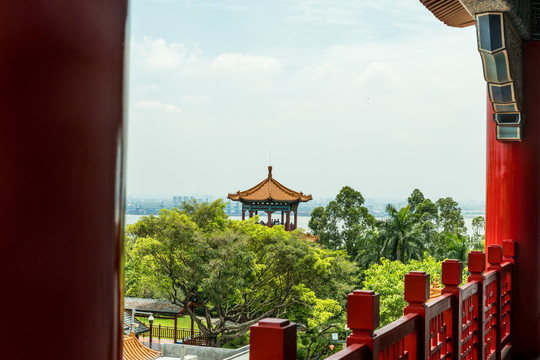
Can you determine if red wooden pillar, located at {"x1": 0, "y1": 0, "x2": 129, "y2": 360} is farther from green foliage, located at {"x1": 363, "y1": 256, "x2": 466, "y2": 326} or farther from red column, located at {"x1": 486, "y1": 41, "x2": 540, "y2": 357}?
green foliage, located at {"x1": 363, "y1": 256, "x2": 466, "y2": 326}

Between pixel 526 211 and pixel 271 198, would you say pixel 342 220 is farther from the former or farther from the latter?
pixel 526 211

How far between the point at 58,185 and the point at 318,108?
4831 cm

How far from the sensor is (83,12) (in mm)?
364

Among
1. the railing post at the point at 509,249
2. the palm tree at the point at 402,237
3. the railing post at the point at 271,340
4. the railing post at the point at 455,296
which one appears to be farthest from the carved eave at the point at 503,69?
the palm tree at the point at 402,237

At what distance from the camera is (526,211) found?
117 inches

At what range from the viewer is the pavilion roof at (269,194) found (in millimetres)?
21219

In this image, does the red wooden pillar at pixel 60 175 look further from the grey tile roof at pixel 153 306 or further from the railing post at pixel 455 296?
the grey tile roof at pixel 153 306

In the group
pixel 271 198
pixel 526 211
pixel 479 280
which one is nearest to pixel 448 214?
pixel 271 198

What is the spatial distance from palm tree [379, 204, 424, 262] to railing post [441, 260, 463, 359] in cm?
1610

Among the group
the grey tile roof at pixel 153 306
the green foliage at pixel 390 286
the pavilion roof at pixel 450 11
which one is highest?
the pavilion roof at pixel 450 11

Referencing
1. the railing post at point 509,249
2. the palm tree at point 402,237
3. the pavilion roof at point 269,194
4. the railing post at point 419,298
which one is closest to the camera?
the railing post at point 419,298

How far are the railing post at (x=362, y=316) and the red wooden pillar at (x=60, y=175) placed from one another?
32.6 inches

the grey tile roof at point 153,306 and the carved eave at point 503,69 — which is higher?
the carved eave at point 503,69

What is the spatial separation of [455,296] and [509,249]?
1.20 metres
